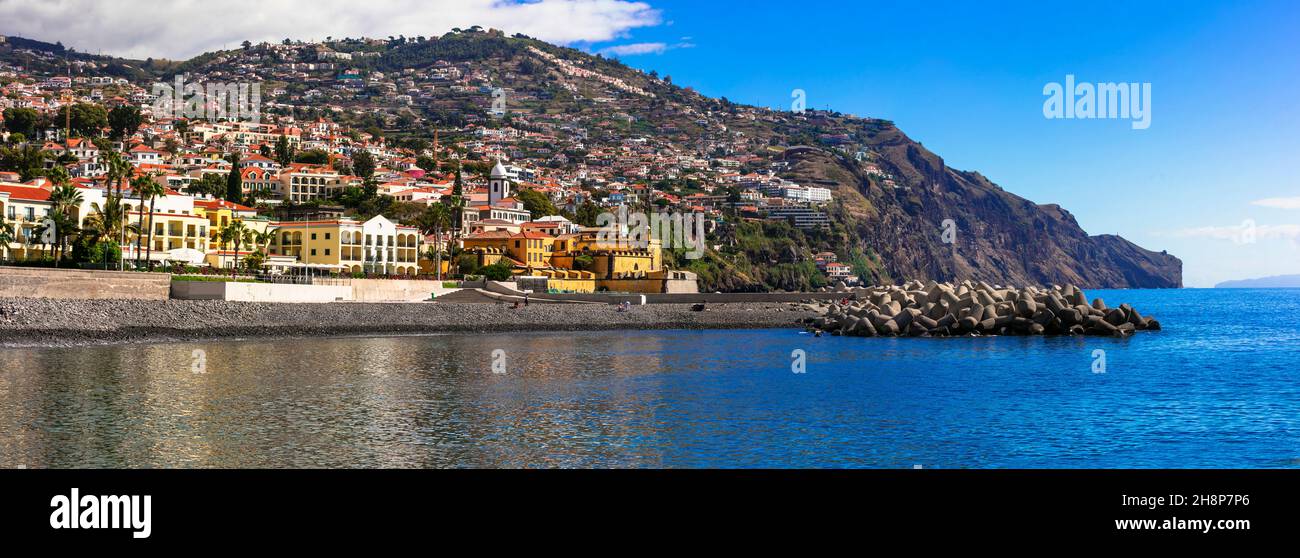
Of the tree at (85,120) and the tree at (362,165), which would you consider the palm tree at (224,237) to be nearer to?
the tree at (362,165)

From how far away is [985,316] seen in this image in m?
52.8

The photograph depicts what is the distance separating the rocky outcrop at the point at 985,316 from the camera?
52250mm

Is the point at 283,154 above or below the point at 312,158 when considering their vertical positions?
below

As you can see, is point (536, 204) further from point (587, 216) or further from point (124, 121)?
point (124, 121)

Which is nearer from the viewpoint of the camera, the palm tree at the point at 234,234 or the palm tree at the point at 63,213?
the palm tree at the point at 63,213

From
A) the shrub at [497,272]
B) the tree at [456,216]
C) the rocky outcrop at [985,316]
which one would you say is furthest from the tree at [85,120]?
the rocky outcrop at [985,316]

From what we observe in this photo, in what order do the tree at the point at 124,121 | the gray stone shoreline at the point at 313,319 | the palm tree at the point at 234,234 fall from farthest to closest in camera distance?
the tree at the point at 124,121, the palm tree at the point at 234,234, the gray stone shoreline at the point at 313,319

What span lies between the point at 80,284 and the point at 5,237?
14.7 m

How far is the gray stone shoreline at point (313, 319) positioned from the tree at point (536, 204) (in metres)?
54.5

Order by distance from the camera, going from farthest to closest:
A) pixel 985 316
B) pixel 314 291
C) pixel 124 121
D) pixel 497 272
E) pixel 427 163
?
pixel 427 163, pixel 124 121, pixel 497 272, pixel 314 291, pixel 985 316

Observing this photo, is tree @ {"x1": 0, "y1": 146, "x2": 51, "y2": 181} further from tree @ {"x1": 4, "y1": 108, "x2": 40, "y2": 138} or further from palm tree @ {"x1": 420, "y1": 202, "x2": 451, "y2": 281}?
palm tree @ {"x1": 420, "y1": 202, "x2": 451, "y2": 281}

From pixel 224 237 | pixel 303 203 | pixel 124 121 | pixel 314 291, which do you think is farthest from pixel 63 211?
pixel 124 121

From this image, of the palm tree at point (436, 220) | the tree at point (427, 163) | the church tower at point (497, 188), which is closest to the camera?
the palm tree at point (436, 220)
